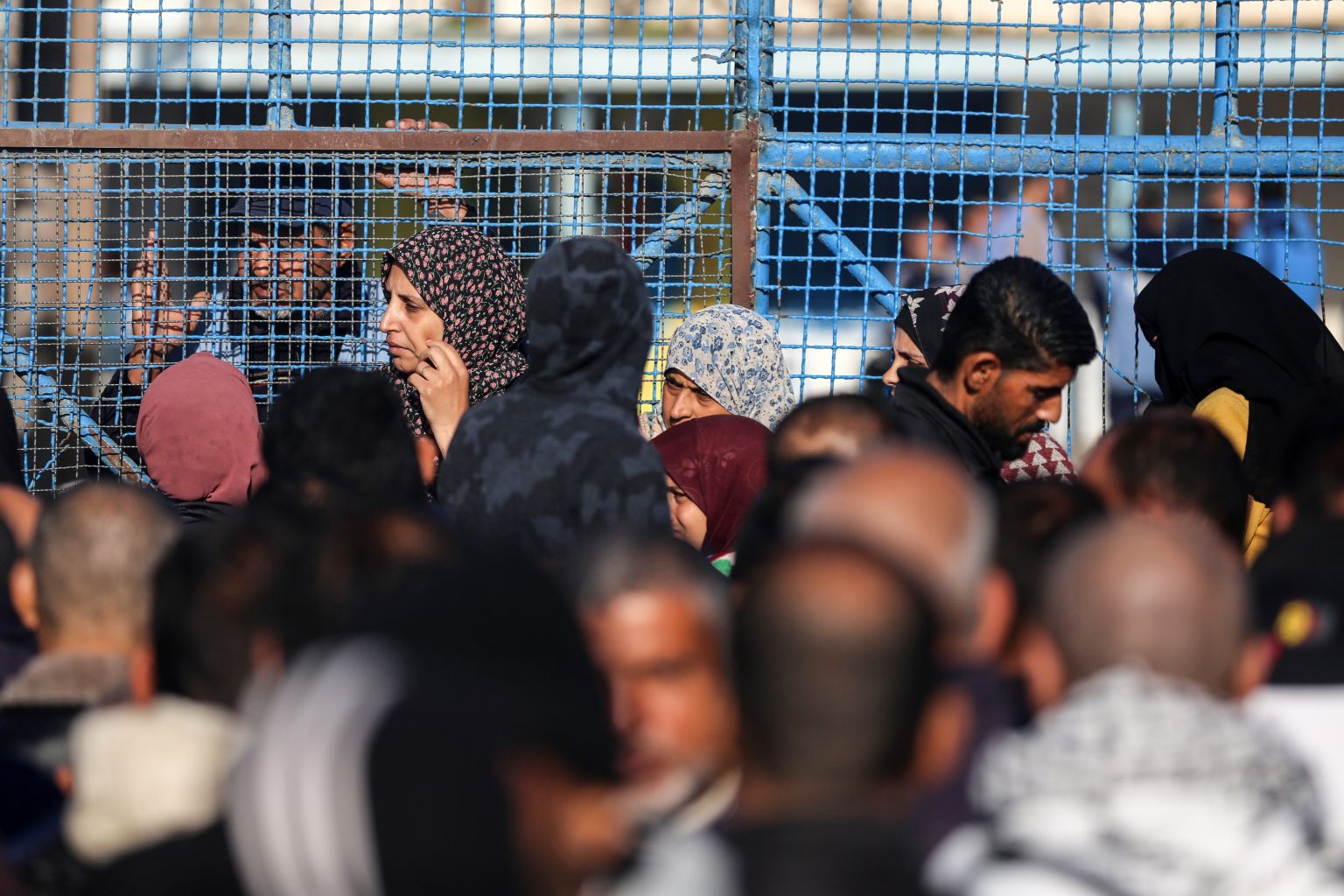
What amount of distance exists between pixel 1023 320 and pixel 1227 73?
239 centimetres

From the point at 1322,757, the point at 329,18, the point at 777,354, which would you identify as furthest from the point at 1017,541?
the point at 329,18

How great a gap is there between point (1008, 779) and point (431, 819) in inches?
39.9

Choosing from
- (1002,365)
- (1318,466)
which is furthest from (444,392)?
(1318,466)

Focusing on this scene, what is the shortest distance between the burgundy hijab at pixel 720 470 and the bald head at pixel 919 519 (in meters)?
2.11

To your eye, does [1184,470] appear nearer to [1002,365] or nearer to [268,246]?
[1002,365]

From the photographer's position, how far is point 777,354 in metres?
5.82

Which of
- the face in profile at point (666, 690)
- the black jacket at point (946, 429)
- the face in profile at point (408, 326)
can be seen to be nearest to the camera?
the face in profile at point (666, 690)

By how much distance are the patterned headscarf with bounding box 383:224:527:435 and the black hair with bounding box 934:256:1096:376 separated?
1.68 meters

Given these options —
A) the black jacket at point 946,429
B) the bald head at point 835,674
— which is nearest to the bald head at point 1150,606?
the bald head at point 835,674

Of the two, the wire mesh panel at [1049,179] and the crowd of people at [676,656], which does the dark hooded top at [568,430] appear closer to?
the crowd of people at [676,656]

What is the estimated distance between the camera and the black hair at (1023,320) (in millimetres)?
4492

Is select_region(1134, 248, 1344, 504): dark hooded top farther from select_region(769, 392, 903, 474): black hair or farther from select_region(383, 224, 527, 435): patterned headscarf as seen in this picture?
select_region(383, 224, 527, 435): patterned headscarf

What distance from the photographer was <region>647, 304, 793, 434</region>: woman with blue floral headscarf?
573 cm

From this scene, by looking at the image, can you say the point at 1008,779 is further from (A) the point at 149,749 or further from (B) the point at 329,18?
(B) the point at 329,18
